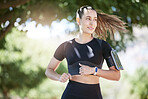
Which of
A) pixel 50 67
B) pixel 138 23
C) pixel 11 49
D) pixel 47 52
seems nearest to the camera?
pixel 50 67

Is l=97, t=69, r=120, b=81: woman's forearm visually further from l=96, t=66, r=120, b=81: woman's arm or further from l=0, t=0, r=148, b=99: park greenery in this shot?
l=0, t=0, r=148, b=99: park greenery

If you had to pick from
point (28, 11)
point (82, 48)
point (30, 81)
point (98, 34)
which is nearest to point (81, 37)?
point (82, 48)

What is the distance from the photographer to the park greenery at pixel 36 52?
6.48 meters

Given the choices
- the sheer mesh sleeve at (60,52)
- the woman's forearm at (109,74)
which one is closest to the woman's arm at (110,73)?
the woman's forearm at (109,74)

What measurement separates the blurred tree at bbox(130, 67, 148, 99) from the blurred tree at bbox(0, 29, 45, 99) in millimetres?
7094

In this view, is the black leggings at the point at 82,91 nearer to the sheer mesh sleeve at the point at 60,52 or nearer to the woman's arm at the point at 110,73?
the woman's arm at the point at 110,73

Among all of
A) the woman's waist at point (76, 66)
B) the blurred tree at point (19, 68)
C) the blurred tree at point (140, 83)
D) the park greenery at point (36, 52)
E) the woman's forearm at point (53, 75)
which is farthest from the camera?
the blurred tree at point (140, 83)

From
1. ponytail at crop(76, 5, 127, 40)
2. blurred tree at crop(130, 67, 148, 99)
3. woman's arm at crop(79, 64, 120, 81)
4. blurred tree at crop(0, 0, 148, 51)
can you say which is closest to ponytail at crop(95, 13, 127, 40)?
ponytail at crop(76, 5, 127, 40)

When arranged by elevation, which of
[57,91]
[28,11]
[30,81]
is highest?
[28,11]

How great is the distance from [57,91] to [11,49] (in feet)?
23.4

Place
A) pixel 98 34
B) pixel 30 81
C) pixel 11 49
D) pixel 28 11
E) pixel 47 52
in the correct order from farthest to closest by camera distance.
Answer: pixel 47 52 → pixel 30 81 → pixel 11 49 → pixel 28 11 → pixel 98 34

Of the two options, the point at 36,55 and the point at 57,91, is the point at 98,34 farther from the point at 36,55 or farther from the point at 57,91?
the point at 57,91

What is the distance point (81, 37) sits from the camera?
10.6ft

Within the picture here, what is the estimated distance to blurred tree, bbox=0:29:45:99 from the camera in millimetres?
16770
